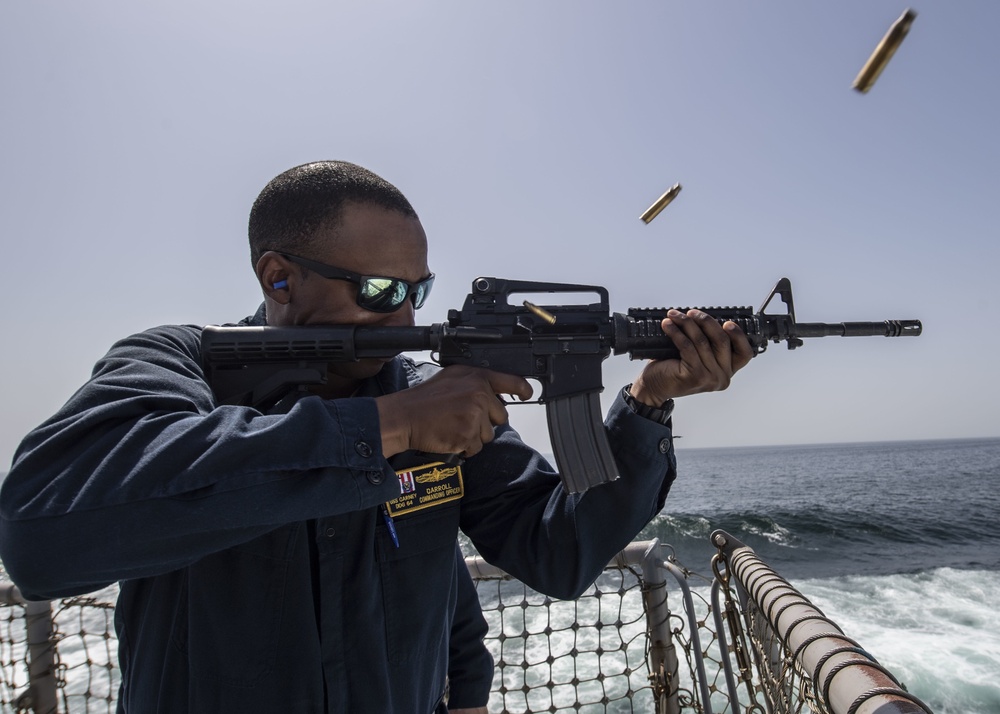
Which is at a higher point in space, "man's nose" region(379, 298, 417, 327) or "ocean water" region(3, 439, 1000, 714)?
"man's nose" region(379, 298, 417, 327)

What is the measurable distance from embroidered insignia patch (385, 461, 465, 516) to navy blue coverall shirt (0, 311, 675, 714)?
0.10ft

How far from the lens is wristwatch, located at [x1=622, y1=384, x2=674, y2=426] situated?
2379 mm

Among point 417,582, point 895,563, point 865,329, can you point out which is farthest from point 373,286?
point 895,563

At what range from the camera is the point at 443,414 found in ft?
6.14

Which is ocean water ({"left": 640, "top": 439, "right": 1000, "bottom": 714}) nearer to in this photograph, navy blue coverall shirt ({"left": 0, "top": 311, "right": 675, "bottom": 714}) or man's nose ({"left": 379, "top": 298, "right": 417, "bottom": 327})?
navy blue coverall shirt ({"left": 0, "top": 311, "right": 675, "bottom": 714})

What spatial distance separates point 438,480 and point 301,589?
2.08 ft

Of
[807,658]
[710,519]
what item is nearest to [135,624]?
[807,658]

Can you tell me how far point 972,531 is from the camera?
20656 mm

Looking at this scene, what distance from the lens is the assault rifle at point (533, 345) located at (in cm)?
221

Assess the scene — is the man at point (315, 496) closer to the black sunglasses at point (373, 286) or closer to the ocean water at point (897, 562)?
the black sunglasses at point (373, 286)

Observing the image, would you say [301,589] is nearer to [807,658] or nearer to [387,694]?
[387,694]

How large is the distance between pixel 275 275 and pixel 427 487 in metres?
1.07

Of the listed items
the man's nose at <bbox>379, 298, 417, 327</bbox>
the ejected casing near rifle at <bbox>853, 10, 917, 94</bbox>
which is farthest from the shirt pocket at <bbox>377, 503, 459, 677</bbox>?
the ejected casing near rifle at <bbox>853, 10, 917, 94</bbox>

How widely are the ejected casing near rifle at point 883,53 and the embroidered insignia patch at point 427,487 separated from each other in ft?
7.13
